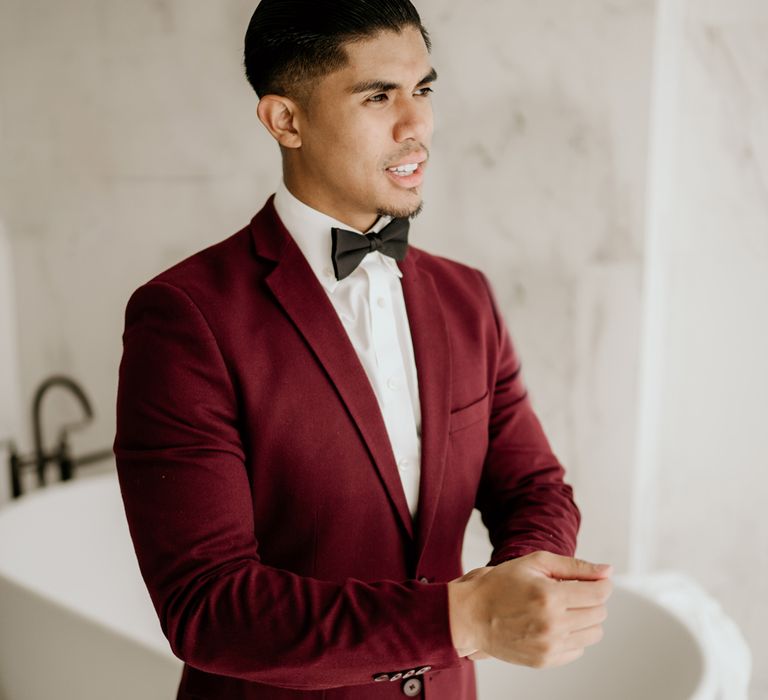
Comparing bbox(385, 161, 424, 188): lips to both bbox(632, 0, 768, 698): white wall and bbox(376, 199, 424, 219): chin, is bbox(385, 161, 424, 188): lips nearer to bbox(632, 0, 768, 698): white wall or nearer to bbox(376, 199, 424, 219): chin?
bbox(376, 199, 424, 219): chin

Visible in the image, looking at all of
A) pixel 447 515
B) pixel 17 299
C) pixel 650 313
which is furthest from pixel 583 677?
pixel 17 299

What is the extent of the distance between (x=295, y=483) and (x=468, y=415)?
28cm

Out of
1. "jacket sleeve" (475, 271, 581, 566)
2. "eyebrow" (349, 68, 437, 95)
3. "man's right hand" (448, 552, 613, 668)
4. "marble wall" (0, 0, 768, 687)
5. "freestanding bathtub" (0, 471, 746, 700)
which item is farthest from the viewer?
"marble wall" (0, 0, 768, 687)

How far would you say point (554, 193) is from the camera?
2326mm

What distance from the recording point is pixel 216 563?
101 centimetres

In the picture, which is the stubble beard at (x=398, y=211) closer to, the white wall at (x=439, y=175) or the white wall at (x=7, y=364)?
the white wall at (x=439, y=175)

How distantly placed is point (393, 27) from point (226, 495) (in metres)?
0.62

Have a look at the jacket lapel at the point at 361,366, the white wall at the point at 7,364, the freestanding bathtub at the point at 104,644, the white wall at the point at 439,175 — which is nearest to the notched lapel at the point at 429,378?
the jacket lapel at the point at 361,366

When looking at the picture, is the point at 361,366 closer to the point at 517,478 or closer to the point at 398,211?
the point at 398,211

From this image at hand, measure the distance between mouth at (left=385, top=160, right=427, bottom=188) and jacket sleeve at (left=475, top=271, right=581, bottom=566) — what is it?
0.28 meters

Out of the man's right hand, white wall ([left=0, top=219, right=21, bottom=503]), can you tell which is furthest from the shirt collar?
white wall ([left=0, top=219, right=21, bottom=503])

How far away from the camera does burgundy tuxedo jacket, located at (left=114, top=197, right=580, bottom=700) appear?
99cm

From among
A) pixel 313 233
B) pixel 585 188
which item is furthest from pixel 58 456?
pixel 313 233

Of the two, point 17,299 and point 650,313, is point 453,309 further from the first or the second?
point 17,299
